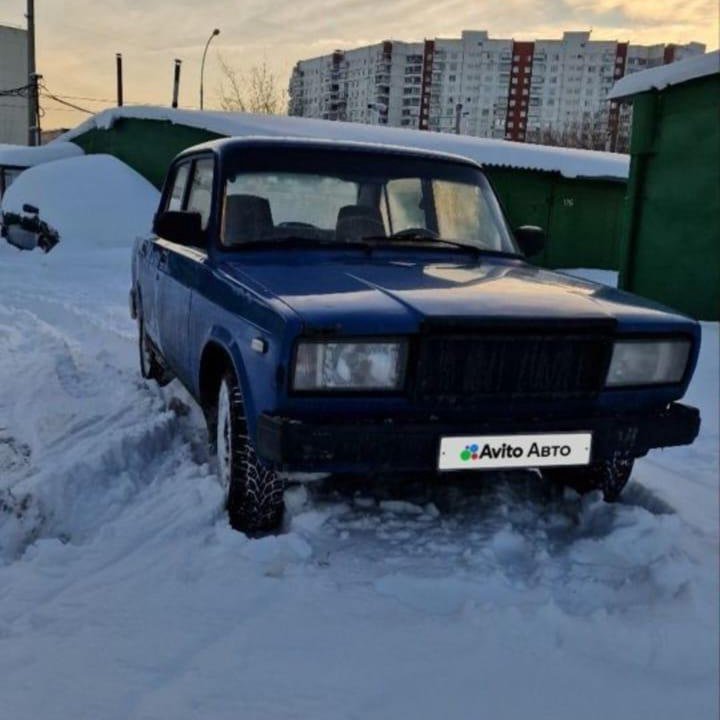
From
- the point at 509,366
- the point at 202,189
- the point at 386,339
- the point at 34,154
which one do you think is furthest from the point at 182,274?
the point at 34,154

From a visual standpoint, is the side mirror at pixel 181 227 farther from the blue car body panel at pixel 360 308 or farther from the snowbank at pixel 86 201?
the snowbank at pixel 86 201

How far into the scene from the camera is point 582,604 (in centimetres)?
261

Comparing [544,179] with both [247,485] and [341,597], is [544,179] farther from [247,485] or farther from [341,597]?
[341,597]

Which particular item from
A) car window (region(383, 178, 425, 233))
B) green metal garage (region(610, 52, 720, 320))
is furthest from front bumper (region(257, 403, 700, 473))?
green metal garage (region(610, 52, 720, 320))

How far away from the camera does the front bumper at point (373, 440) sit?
→ 257 cm

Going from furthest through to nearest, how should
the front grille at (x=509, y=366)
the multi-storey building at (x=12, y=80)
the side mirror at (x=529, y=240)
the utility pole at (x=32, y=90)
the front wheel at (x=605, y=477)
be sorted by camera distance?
the utility pole at (x=32, y=90) → the multi-storey building at (x=12, y=80) → the side mirror at (x=529, y=240) → the front wheel at (x=605, y=477) → the front grille at (x=509, y=366)

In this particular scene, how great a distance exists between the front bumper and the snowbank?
15.0m

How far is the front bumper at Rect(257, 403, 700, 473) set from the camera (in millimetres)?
2572

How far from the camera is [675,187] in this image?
29.1 feet

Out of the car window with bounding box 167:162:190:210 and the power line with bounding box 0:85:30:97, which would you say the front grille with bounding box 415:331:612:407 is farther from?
the power line with bounding box 0:85:30:97

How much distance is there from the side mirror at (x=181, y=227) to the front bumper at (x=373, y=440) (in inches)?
52.5

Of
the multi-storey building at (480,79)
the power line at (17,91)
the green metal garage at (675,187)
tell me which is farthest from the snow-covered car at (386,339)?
A: the multi-storey building at (480,79)

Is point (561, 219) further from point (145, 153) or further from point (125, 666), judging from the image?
point (125, 666)

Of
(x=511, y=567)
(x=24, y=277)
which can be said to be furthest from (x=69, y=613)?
(x=24, y=277)
